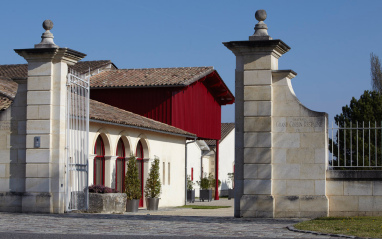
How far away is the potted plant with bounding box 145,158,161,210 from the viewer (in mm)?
24734

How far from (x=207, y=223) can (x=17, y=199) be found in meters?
4.95

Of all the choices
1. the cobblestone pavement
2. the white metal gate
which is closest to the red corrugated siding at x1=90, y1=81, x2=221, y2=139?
the white metal gate

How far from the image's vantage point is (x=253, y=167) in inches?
553

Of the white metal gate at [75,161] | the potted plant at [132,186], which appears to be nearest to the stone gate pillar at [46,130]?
the white metal gate at [75,161]

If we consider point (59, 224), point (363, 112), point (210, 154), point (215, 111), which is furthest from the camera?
point (210, 154)

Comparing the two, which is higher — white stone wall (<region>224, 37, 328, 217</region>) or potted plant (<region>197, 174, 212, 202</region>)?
white stone wall (<region>224, 37, 328, 217</region>)

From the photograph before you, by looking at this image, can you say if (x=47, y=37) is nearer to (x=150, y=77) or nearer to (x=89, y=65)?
(x=150, y=77)

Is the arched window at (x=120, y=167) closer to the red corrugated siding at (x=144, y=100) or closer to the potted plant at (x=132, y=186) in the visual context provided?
the potted plant at (x=132, y=186)

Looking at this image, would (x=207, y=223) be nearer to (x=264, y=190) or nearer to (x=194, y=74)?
(x=264, y=190)

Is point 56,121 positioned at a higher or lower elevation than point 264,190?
higher

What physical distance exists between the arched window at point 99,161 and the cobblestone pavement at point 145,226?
7.68 meters

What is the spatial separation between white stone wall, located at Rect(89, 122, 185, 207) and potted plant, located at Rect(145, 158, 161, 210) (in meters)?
0.82

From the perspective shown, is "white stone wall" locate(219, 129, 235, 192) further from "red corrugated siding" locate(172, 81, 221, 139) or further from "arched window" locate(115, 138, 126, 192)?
"arched window" locate(115, 138, 126, 192)

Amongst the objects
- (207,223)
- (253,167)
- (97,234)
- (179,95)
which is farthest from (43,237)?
(179,95)
